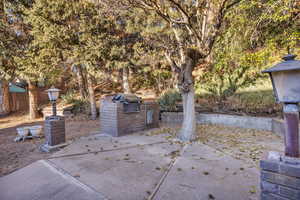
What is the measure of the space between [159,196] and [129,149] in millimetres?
1853

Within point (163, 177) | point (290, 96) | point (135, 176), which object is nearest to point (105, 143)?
point (135, 176)

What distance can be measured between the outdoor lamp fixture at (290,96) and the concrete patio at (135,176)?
0.91m

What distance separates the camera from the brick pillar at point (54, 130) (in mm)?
3846

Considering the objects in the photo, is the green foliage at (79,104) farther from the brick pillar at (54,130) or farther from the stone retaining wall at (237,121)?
the brick pillar at (54,130)

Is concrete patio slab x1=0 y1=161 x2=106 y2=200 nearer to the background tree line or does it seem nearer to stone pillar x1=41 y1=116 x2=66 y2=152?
stone pillar x1=41 y1=116 x2=66 y2=152

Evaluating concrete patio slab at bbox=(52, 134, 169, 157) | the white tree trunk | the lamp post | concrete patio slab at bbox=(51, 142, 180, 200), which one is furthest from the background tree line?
the lamp post

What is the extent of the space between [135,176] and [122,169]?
34cm

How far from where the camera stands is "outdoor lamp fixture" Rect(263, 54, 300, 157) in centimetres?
146

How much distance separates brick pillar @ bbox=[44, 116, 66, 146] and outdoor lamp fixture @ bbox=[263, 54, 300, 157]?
14.3 ft

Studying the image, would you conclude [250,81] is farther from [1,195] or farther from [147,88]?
[1,195]

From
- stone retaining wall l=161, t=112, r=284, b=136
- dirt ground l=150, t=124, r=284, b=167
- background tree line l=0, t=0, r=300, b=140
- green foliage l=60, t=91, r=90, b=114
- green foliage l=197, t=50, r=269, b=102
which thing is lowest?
dirt ground l=150, t=124, r=284, b=167

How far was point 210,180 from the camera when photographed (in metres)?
2.34

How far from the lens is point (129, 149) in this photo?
374cm

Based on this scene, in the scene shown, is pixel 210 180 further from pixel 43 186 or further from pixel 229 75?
pixel 229 75
